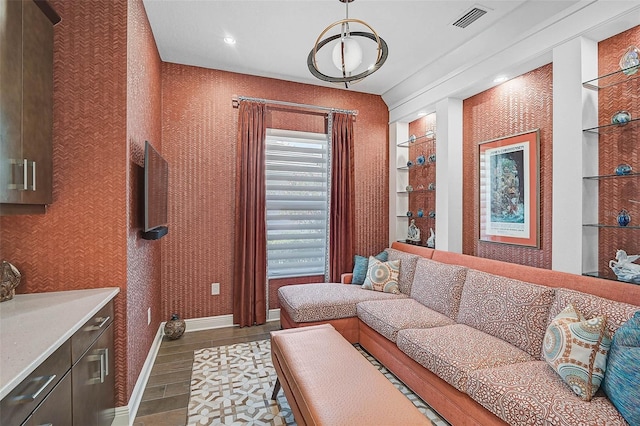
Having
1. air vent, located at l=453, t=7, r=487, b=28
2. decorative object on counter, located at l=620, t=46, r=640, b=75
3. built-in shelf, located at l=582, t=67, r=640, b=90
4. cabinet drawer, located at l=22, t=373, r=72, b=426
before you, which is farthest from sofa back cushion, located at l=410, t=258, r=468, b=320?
cabinet drawer, located at l=22, t=373, r=72, b=426

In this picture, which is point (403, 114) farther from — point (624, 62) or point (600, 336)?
point (600, 336)

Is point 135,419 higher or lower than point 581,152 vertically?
lower

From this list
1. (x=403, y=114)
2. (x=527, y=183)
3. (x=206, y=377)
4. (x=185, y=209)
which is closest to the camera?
Result: (x=206, y=377)

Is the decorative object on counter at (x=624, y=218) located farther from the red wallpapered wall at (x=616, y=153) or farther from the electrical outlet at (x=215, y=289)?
the electrical outlet at (x=215, y=289)

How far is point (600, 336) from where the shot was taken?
1.59m

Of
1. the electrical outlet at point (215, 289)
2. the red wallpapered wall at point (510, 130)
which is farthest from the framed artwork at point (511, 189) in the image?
A: the electrical outlet at point (215, 289)

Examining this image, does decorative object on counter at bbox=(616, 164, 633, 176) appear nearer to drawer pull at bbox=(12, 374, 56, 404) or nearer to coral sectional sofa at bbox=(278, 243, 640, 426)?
coral sectional sofa at bbox=(278, 243, 640, 426)

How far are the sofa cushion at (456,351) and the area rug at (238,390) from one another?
0.39 metres

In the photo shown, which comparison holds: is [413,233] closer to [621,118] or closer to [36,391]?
[621,118]

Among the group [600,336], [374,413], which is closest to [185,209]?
[374,413]

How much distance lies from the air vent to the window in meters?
1.97

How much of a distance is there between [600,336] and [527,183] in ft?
5.51

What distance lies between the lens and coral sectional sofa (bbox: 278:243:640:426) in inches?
62.4

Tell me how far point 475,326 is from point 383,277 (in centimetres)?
120
